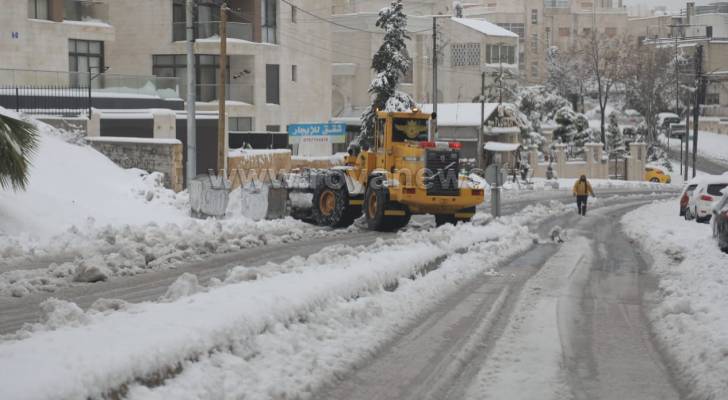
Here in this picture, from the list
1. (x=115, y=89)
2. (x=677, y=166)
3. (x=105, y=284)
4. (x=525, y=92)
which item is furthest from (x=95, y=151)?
(x=677, y=166)

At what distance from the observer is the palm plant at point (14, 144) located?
10.7 meters

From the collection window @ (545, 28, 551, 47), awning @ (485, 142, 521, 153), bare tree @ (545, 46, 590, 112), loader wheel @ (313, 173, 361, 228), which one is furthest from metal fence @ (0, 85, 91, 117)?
window @ (545, 28, 551, 47)

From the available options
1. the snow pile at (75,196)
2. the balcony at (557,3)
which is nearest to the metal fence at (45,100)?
the snow pile at (75,196)

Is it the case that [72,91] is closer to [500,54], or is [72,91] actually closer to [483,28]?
[500,54]

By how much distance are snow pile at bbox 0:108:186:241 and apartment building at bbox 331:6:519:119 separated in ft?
135

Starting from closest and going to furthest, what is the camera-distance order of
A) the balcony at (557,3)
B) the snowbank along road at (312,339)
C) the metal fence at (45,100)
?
the snowbank along road at (312,339), the metal fence at (45,100), the balcony at (557,3)

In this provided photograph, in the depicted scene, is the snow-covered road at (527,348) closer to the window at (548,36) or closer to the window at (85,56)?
the window at (85,56)

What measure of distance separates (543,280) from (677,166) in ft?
271

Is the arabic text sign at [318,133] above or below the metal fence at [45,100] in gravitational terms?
below

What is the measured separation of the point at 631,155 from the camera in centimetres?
8506

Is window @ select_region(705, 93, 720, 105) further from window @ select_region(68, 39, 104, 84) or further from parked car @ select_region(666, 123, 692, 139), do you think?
window @ select_region(68, 39, 104, 84)

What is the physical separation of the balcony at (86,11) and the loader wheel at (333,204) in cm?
2328

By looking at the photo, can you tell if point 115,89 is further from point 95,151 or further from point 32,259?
point 32,259

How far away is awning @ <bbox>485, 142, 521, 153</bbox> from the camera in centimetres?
6950
